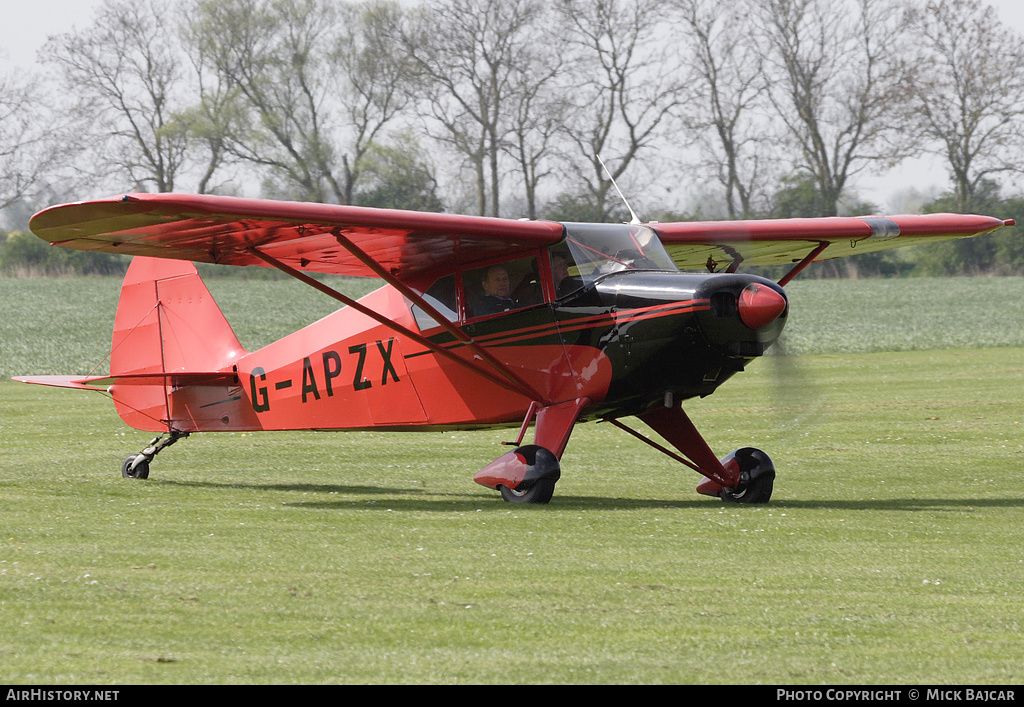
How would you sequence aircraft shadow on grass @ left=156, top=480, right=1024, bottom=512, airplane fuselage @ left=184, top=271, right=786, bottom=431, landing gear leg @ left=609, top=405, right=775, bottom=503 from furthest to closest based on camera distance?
1. landing gear leg @ left=609, top=405, right=775, bottom=503
2. aircraft shadow on grass @ left=156, top=480, right=1024, bottom=512
3. airplane fuselage @ left=184, top=271, right=786, bottom=431

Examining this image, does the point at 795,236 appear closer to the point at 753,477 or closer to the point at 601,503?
the point at 753,477

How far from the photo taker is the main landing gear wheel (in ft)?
39.4

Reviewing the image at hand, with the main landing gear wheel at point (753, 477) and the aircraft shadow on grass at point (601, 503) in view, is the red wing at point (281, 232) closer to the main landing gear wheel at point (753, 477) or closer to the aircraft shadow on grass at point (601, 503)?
the aircraft shadow on grass at point (601, 503)

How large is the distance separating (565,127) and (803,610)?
5678cm

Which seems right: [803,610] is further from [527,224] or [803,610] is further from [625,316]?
[527,224]

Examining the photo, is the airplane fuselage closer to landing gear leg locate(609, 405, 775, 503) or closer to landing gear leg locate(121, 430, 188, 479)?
landing gear leg locate(121, 430, 188, 479)

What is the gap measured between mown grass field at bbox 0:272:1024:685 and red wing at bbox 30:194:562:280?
8.04 ft

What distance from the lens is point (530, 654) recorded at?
557 cm

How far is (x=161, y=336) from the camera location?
1490 cm

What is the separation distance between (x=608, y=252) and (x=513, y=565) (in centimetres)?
437

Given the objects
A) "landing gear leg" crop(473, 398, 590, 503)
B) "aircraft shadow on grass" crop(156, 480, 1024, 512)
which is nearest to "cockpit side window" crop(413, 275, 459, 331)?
"landing gear leg" crop(473, 398, 590, 503)

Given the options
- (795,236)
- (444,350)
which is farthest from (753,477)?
(444,350)

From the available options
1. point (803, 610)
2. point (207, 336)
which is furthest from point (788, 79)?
point (803, 610)

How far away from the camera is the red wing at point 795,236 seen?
1303 centimetres
